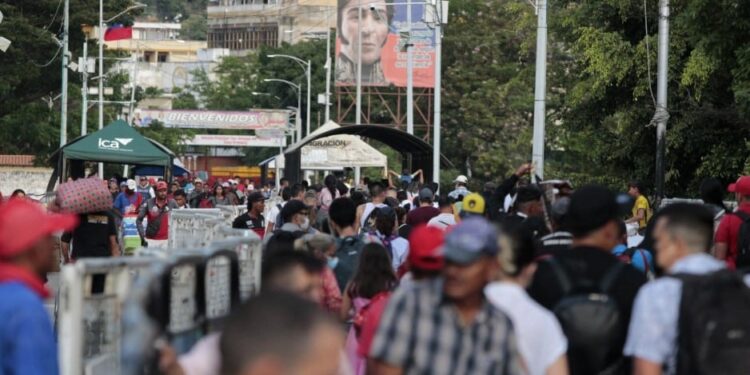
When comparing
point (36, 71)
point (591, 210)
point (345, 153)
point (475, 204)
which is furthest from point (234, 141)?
point (591, 210)

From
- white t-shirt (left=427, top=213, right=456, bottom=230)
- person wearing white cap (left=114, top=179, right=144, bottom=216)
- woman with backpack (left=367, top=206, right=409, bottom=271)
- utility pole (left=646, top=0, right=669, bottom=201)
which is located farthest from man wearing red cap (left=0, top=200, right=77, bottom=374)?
person wearing white cap (left=114, top=179, right=144, bottom=216)

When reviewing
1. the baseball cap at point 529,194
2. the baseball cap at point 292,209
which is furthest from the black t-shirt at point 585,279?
the baseball cap at point 292,209

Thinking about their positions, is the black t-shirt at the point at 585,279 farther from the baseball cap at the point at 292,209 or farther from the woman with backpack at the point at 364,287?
the baseball cap at the point at 292,209

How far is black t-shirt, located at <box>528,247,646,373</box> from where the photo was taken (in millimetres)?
7652

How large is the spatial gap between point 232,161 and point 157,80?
14956mm

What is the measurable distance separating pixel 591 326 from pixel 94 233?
8.02 metres

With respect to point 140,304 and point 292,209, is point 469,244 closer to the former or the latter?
point 140,304

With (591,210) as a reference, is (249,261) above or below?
below

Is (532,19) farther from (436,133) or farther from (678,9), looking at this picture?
(678,9)

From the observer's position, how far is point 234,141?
128m

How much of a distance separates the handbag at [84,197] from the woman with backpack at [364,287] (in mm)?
5043

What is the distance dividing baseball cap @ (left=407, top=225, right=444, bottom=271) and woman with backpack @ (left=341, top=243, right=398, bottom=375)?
7.36ft

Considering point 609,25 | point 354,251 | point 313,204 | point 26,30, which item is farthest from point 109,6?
point 354,251

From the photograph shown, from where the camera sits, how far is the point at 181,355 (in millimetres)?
6629
